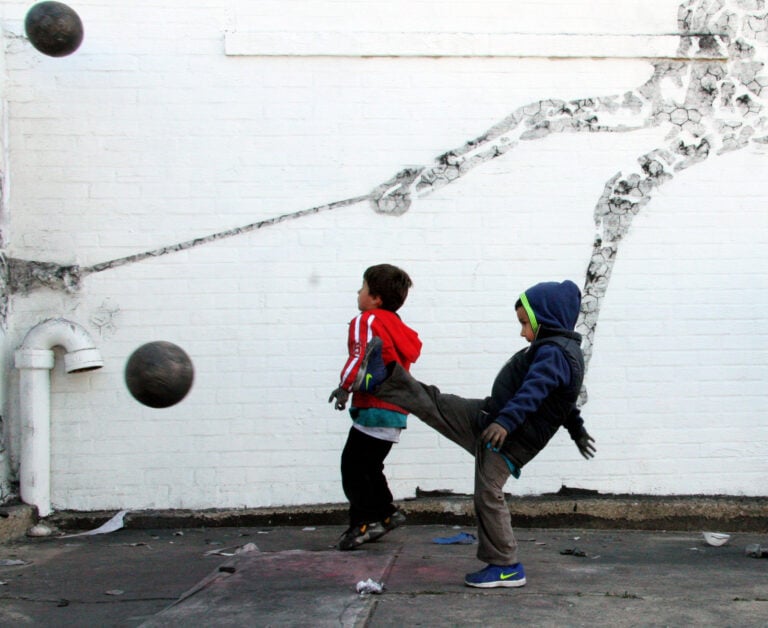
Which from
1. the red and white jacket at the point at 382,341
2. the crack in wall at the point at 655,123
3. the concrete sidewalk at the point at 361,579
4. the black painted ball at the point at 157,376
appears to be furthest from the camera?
the crack in wall at the point at 655,123

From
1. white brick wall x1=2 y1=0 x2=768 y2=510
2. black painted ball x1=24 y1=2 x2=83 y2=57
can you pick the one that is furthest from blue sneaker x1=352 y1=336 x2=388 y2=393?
black painted ball x1=24 y1=2 x2=83 y2=57

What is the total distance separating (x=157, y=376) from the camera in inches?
168

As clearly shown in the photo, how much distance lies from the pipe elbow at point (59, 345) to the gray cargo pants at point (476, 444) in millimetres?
2178

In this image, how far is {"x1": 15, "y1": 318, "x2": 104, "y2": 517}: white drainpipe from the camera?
6.25 meters

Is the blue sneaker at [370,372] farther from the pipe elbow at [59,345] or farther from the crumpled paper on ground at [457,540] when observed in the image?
the pipe elbow at [59,345]

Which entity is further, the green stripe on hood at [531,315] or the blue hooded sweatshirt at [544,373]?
the green stripe on hood at [531,315]

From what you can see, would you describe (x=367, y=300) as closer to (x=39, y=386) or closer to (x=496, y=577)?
(x=496, y=577)

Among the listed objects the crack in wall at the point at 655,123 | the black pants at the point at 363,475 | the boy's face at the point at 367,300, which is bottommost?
the black pants at the point at 363,475

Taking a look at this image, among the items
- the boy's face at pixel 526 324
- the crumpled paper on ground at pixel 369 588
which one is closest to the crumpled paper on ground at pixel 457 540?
the crumpled paper on ground at pixel 369 588

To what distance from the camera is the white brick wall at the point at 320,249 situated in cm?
643

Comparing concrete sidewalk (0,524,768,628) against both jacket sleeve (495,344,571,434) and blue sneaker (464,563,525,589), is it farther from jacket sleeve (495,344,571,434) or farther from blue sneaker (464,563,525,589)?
jacket sleeve (495,344,571,434)

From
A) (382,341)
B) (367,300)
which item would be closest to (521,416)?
(382,341)

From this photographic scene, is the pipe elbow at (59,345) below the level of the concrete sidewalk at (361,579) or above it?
above

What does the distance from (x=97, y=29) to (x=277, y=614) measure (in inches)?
166
